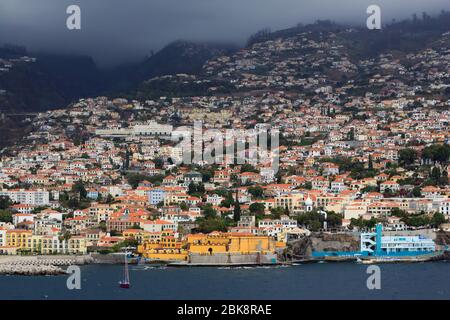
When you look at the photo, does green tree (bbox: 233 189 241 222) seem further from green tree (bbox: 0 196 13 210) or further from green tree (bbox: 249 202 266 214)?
green tree (bbox: 0 196 13 210)

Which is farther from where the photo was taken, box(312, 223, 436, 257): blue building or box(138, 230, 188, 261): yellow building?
box(312, 223, 436, 257): blue building

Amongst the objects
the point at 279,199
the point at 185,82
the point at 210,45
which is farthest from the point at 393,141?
the point at 210,45

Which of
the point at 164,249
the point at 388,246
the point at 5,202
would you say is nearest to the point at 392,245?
the point at 388,246

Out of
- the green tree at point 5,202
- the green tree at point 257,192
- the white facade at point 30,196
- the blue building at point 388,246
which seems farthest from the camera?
the white facade at point 30,196

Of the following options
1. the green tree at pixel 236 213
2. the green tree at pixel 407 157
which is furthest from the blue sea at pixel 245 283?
the green tree at pixel 407 157

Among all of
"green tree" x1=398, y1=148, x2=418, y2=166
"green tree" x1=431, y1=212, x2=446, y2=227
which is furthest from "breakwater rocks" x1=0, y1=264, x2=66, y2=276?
"green tree" x1=398, y1=148, x2=418, y2=166

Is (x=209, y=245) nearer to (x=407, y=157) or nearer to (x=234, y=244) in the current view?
(x=234, y=244)

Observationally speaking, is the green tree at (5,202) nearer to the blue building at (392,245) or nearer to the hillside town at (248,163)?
the hillside town at (248,163)

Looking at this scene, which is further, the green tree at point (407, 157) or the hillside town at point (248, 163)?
the green tree at point (407, 157)
